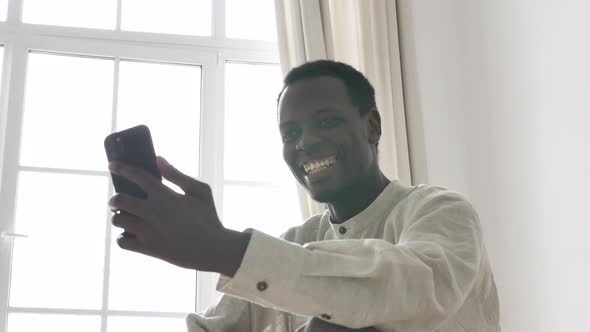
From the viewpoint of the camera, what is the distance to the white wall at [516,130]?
2744mm

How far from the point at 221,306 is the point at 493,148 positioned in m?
1.70

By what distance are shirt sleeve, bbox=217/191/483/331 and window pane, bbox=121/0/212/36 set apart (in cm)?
238

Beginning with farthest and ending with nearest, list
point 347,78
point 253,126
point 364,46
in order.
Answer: point 253,126
point 364,46
point 347,78

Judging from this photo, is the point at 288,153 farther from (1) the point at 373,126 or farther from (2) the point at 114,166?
(2) the point at 114,166

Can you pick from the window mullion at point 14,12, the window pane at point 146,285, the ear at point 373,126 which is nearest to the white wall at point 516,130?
the window pane at point 146,285

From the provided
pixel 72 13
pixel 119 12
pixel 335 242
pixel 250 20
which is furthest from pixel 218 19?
pixel 335 242

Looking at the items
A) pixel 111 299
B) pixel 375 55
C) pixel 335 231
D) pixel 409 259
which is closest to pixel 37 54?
pixel 111 299

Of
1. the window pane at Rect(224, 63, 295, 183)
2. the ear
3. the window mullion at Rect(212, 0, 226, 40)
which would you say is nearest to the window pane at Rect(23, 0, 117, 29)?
the window mullion at Rect(212, 0, 226, 40)

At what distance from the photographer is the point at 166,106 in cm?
336

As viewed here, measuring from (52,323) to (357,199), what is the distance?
1671 mm

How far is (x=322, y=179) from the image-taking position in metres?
1.63

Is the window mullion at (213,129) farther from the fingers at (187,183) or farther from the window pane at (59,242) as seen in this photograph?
the fingers at (187,183)

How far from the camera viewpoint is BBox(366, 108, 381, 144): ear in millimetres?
1717

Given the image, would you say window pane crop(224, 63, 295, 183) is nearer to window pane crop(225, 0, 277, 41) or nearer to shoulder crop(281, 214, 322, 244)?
window pane crop(225, 0, 277, 41)
